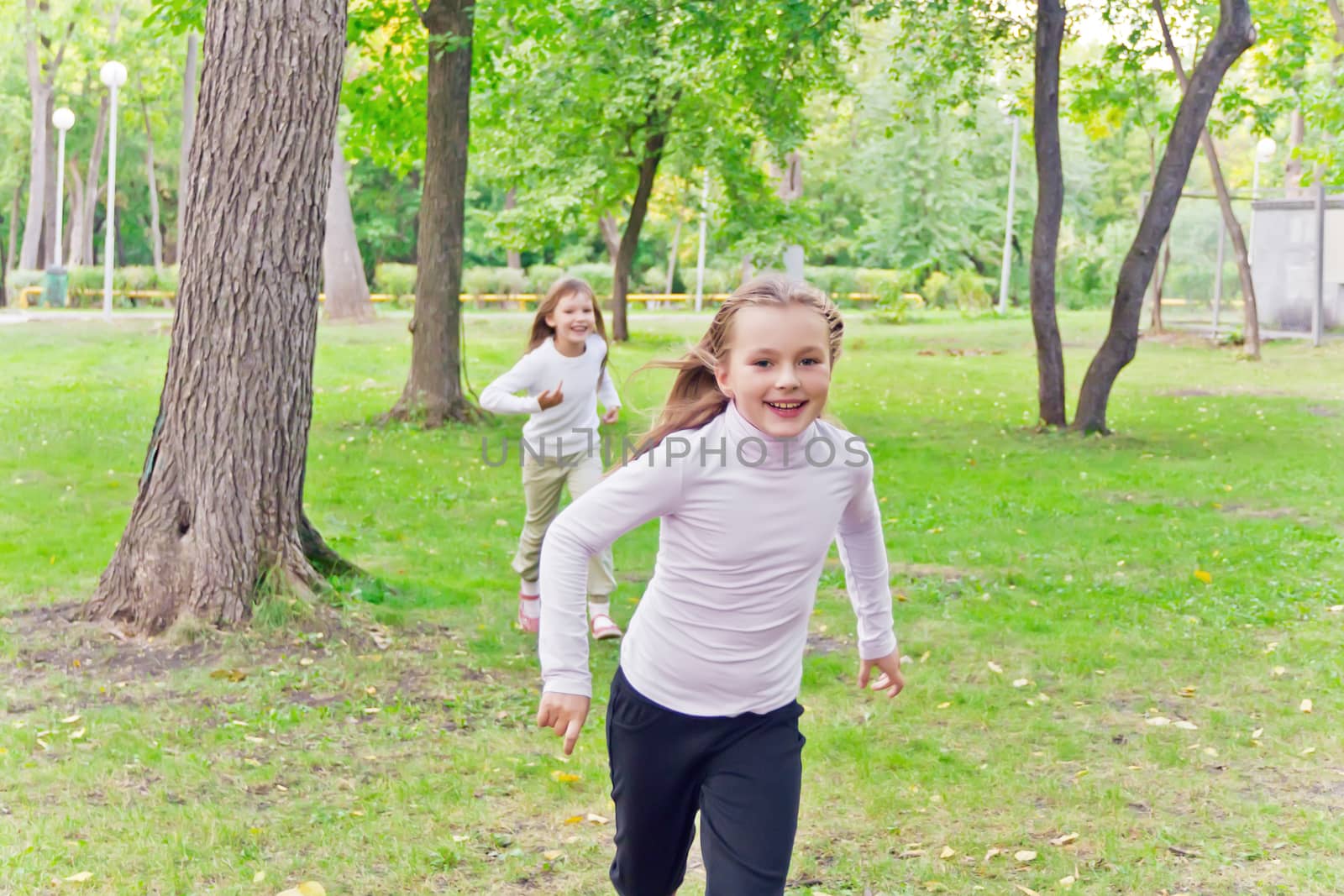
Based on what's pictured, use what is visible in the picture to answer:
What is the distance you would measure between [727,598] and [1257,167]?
188ft

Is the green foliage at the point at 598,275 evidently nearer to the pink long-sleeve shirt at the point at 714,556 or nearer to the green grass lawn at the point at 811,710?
the green grass lawn at the point at 811,710

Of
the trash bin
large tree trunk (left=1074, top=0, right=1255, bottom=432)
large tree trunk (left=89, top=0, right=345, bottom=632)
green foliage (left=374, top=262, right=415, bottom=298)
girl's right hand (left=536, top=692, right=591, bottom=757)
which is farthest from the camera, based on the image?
green foliage (left=374, top=262, right=415, bottom=298)

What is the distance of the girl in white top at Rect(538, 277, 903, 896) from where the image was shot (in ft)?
11.2

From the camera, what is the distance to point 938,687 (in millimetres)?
7133

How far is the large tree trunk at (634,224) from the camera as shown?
2791 cm

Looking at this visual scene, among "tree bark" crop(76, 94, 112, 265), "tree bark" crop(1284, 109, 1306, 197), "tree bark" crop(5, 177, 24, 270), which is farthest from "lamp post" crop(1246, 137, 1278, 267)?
"tree bark" crop(5, 177, 24, 270)

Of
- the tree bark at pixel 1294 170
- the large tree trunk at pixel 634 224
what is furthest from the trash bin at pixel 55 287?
the tree bark at pixel 1294 170

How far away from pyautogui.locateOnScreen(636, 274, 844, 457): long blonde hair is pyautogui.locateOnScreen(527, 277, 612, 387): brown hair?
12.6 ft

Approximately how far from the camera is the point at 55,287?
112ft

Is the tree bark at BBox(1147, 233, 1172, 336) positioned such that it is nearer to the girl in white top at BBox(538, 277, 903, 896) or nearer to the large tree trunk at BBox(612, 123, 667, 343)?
the large tree trunk at BBox(612, 123, 667, 343)

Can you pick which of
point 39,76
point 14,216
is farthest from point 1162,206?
point 14,216

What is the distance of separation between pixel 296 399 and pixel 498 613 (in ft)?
5.70

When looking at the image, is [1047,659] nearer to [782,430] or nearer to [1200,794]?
[1200,794]

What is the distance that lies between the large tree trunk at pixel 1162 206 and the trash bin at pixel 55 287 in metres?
25.4
